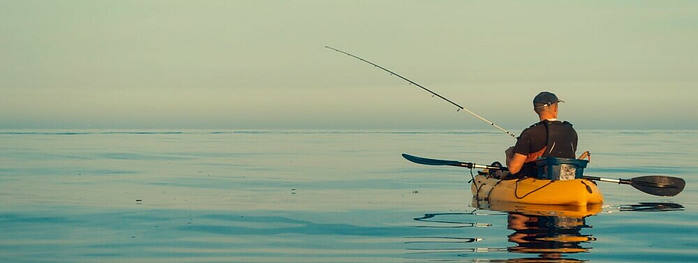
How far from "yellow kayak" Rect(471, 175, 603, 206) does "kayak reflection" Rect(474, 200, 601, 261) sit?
0.09 m

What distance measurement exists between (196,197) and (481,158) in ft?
60.9

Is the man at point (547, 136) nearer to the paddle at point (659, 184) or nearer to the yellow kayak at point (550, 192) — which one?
the yellow kayak at point (550, 192)

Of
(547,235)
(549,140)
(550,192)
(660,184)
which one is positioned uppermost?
(549,140)

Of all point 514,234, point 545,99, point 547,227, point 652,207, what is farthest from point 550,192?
point 514,234

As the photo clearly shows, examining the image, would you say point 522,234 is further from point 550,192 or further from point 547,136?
point 547,136

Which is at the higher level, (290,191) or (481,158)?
(481,158)

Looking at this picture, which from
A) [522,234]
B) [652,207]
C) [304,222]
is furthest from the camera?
[652,207]

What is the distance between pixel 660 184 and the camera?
18.3 meters

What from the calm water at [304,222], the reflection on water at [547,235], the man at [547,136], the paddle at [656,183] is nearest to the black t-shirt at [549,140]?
the man at [547,136]

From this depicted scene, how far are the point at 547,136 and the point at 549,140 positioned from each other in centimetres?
7

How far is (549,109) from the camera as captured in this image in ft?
54.3

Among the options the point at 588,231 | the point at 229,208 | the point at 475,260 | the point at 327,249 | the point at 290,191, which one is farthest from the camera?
the point at 290,191

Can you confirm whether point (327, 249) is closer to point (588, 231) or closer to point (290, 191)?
point (588, 231)

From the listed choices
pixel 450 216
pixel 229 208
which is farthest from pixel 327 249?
pixel 229 208
